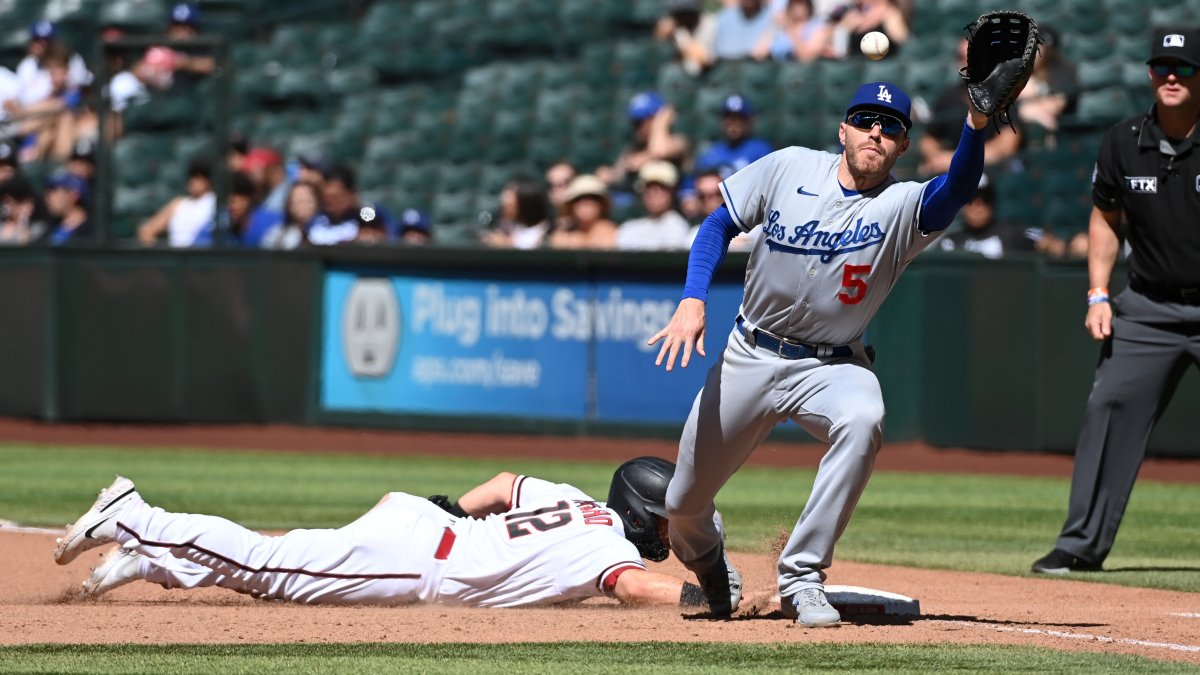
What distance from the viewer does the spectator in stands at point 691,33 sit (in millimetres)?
16406

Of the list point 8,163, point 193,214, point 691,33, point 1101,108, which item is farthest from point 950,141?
point 8,163

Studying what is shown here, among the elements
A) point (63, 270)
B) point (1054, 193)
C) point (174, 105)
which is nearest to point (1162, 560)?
point (1054, 193)

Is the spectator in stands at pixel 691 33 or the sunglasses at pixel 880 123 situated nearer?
the sunglasses at pixel 880 123

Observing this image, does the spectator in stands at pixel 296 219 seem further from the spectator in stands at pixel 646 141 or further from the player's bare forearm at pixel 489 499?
the player's bare forearm at pixel 489 499

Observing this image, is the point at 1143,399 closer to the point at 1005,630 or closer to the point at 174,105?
the point at 1005,630

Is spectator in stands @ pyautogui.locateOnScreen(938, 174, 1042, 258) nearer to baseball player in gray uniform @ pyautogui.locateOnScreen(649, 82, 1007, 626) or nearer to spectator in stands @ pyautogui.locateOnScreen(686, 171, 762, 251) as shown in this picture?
spectator in stands @ pyautogui.locateOnScreen(686, 171, 762, 251)

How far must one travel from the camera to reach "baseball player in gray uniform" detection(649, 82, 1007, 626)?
5574 mm

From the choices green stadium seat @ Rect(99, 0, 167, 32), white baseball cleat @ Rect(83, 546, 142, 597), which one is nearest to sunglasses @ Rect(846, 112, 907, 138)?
white baseball cleat @ Rect(83, 546, 142, 597)

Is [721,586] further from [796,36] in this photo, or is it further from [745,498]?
[796,36]

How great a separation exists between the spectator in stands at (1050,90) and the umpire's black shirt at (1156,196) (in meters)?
5.68

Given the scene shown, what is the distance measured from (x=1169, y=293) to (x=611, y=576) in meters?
2.89

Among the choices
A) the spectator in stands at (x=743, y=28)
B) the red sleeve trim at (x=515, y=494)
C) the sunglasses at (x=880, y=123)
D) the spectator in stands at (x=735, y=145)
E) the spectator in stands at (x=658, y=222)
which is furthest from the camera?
the spectator in stands at (x=743, y=28)

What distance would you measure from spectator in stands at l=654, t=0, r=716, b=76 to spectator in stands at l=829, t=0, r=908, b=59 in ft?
4.29

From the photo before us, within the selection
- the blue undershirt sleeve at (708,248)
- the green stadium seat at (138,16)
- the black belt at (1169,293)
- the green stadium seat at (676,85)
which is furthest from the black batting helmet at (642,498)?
the green stadium seat at (138,16)
